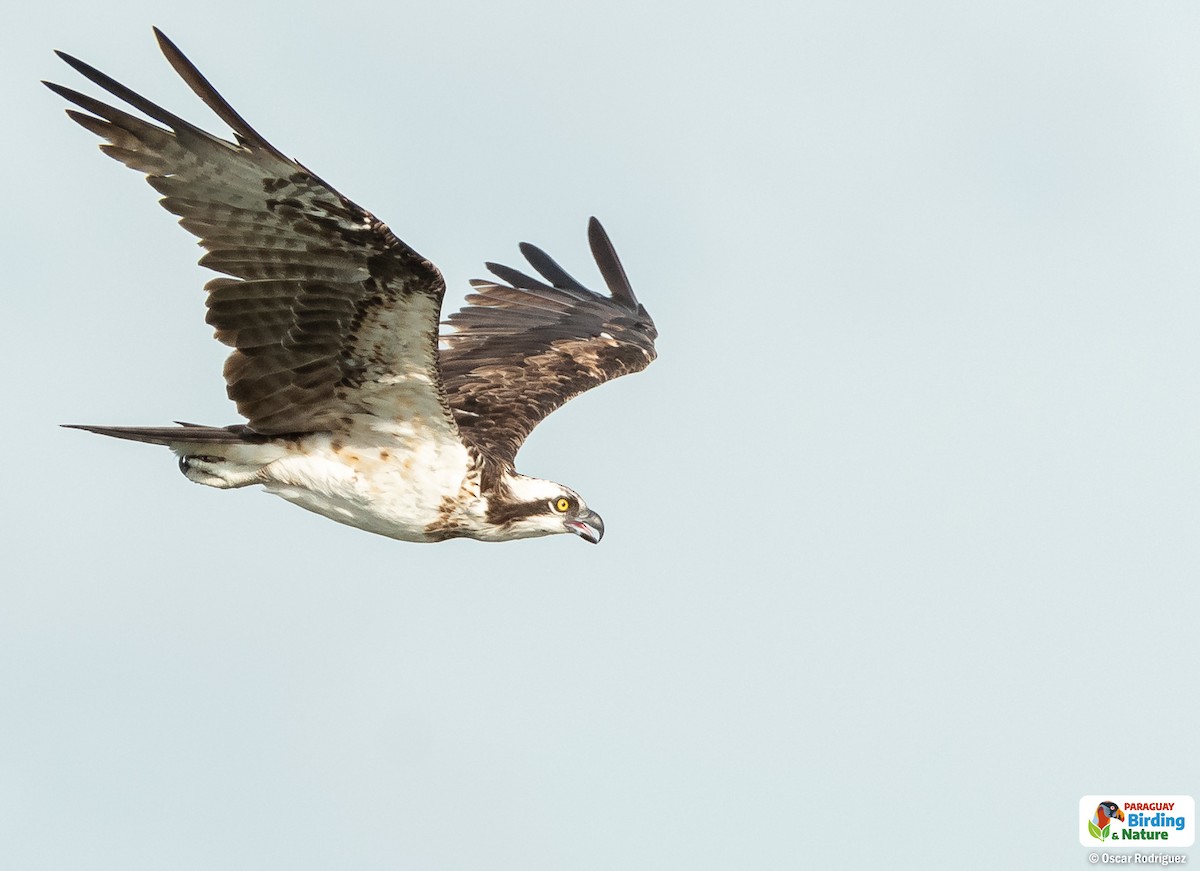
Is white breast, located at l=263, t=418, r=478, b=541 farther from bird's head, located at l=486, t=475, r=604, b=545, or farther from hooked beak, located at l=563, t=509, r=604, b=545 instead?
hooked beak, located at l=563, t=509, r=604, b=545

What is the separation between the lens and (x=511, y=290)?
709 inches

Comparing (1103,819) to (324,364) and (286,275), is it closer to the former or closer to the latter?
(324,364)

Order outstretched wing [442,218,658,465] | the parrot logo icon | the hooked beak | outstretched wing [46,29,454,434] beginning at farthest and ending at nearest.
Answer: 1. the parrot logo icon
2. outstretched wing [442,218,658,465]
3. the hooked beak
4. outstretched wing [46,29,454,434]

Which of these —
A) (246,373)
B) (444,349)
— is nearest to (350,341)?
(246,373)

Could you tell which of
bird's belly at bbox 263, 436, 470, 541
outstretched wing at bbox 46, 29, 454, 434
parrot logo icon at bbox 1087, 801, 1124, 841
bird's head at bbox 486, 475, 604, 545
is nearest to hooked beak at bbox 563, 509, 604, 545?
bird's head at bbox 486, 475, 604, 545

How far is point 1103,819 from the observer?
16.8 m

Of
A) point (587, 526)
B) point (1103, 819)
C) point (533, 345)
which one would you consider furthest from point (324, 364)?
point (1103, 819)

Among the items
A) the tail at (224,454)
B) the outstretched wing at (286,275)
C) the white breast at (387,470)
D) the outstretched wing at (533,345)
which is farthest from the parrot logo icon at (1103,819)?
the tail at (224,454)

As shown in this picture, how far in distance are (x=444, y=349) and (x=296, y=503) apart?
3780 millimetres

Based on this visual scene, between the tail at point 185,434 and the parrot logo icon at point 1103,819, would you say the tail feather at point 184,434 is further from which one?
the parrot logo icon at point 1103,819

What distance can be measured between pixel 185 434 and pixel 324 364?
1099 mm

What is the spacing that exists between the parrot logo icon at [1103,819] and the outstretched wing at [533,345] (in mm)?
5683

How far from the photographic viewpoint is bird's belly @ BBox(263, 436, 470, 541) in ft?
41.3

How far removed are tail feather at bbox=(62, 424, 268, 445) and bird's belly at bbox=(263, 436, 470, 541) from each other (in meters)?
0.30
